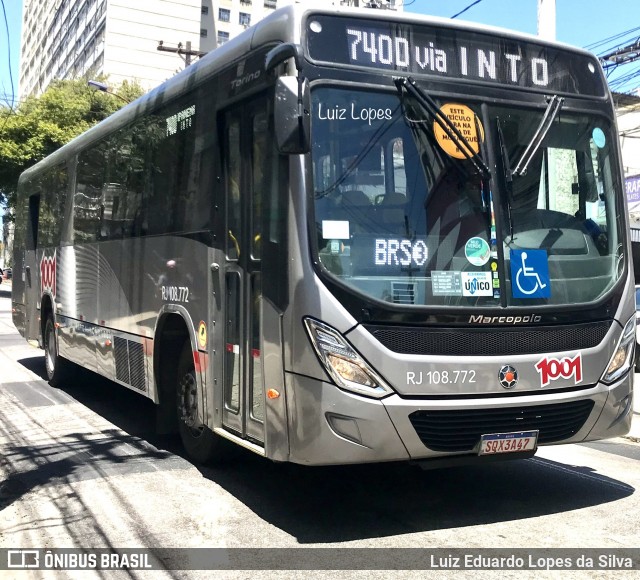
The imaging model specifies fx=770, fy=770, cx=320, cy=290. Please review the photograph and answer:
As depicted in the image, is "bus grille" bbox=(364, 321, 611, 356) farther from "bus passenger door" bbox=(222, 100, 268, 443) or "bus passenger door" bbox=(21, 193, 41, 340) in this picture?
"bus passenger door" bbox=(21, 193, 41, 340)

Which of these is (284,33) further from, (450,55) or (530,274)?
(530,274)

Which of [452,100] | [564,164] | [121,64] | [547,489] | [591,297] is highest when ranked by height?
[121,64]

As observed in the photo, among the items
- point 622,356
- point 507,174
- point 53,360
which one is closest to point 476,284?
point 507,174

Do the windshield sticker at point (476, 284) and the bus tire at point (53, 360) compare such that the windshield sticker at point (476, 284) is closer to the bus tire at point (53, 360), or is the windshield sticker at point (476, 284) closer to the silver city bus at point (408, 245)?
the silver city bus at point (408, 245)

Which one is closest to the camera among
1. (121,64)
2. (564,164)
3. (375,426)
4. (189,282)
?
(375,426)

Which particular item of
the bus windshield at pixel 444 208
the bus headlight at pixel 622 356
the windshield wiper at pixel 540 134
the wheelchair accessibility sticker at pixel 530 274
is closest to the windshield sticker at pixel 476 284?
the bus windshield at pixel 444 208

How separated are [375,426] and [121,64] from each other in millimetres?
71180

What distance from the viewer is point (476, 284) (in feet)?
16.4

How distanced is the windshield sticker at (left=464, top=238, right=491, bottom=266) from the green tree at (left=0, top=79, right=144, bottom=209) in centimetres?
3090

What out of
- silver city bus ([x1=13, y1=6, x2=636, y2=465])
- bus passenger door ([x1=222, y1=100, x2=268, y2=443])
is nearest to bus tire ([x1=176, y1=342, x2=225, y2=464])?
silver city bus ([x1=13, y1=6, x2=636, y2=465])

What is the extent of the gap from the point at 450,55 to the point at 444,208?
1109 mm

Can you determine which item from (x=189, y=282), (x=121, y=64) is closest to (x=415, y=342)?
(x=189, y=282)

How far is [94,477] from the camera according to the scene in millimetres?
6457

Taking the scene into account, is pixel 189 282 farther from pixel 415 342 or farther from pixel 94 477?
pixel 415 342
